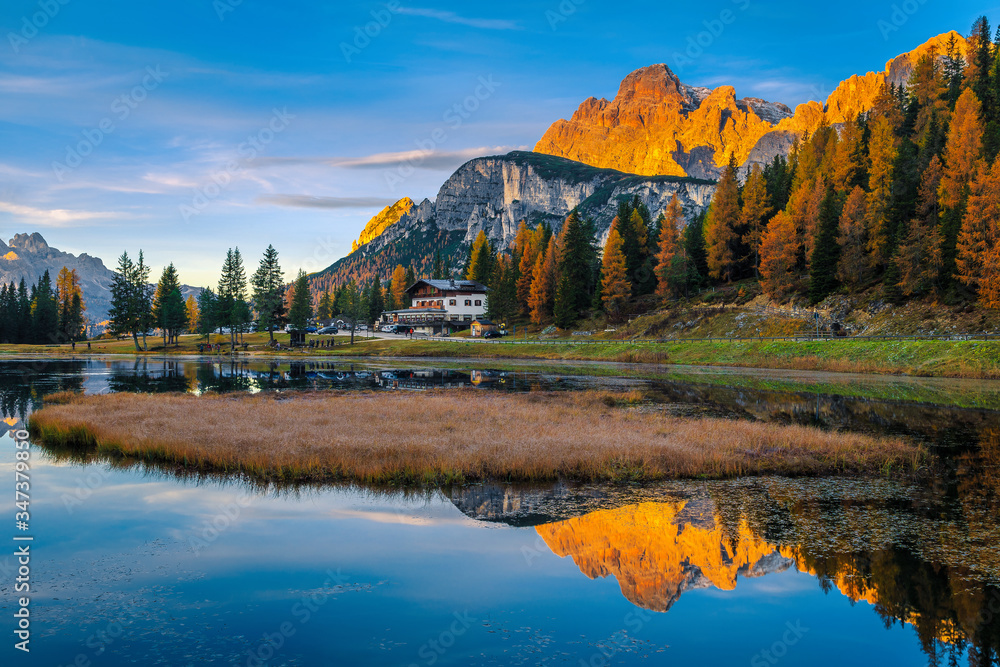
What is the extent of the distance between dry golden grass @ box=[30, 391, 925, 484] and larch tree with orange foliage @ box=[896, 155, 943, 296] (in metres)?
47.7

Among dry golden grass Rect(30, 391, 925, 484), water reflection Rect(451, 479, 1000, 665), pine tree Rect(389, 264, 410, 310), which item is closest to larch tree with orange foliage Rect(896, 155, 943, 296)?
dry golden grass Rect(30, 391, 925, 484)

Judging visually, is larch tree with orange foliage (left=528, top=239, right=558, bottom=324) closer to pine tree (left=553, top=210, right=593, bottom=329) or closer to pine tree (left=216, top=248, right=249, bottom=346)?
pine tree (left=553, top=210, right=593, bottom=329)

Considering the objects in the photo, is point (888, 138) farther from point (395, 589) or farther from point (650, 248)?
point (395, 589)

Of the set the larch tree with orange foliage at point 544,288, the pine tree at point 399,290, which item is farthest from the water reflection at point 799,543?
the pine tree at point 399,290

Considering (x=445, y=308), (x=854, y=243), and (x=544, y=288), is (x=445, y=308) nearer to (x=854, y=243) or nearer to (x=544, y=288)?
(x=544, y=288)

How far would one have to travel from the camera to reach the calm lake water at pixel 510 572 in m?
8.16

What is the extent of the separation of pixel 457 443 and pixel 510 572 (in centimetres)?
913

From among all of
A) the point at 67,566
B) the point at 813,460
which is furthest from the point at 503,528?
the point at 813,460

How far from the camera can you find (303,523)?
525 inches

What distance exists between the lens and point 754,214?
305 feet

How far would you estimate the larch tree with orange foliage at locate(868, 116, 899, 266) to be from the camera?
68812mm

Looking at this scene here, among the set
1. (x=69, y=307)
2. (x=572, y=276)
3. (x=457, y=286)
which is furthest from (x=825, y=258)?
(x=69, y=307)

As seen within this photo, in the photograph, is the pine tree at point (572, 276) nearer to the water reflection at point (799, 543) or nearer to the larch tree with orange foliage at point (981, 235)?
the larch tree with orange foliage at point (981, 235)

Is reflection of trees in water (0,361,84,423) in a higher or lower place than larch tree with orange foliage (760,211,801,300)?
lower
